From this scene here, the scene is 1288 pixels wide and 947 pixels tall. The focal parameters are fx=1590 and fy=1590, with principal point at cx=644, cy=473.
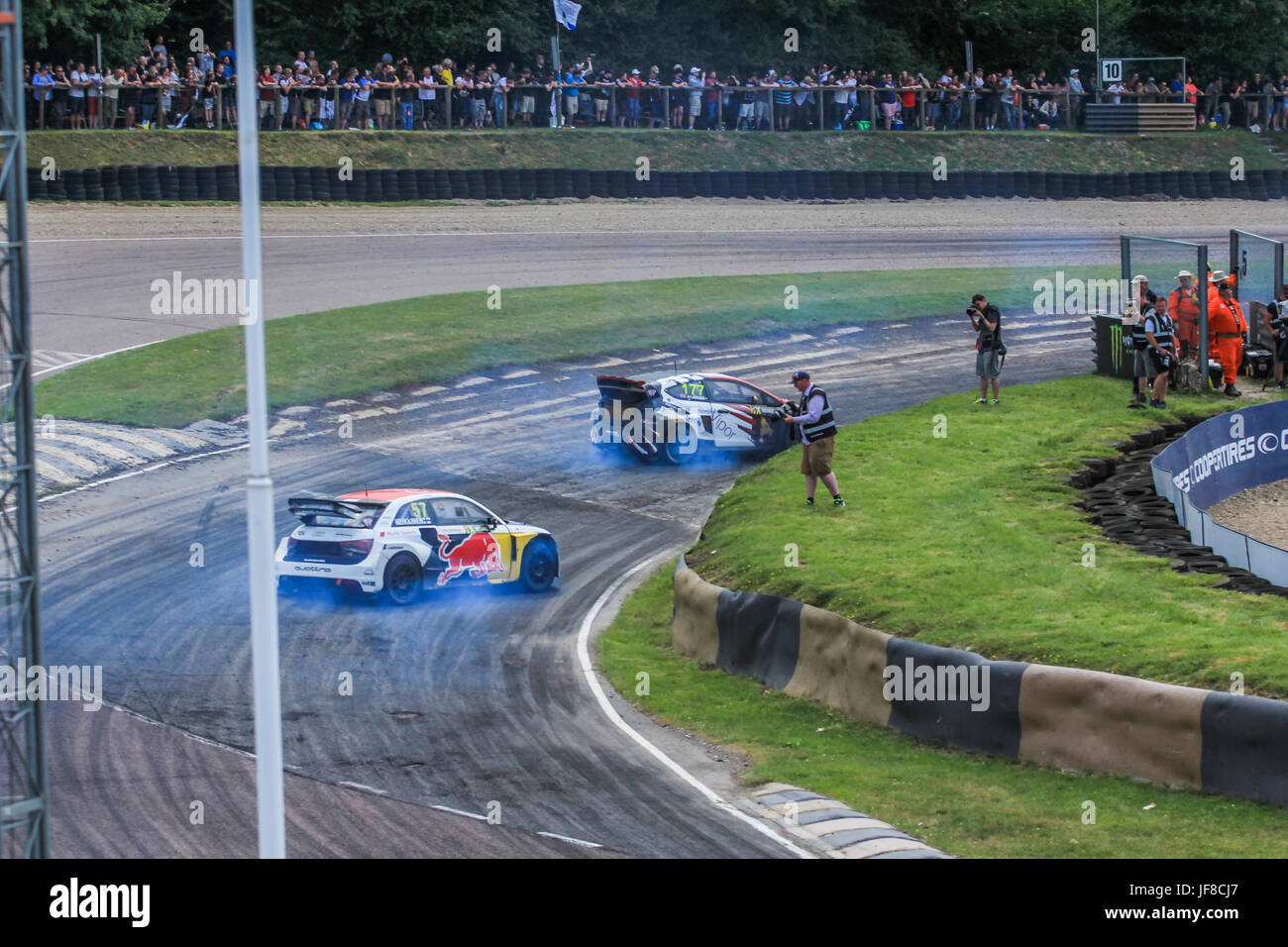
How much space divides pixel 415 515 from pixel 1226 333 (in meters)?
16.0

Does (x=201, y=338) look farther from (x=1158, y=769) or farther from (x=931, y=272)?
(x=1158, y=769)

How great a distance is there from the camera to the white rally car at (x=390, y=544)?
1772 centimetres

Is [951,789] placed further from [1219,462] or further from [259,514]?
[1219,462]

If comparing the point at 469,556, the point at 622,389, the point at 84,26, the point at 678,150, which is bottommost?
the point at 469,556

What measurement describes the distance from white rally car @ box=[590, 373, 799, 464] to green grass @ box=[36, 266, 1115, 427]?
5434 mm

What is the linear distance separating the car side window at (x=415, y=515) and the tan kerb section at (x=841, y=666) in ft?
16.1

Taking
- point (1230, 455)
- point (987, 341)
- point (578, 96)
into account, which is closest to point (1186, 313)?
point (987, 341)

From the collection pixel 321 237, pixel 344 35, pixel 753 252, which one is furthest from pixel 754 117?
pixel 321 237

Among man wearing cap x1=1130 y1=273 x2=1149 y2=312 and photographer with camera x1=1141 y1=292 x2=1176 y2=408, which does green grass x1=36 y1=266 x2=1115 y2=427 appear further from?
photographer with camera x1=1141 y1=292 x2=1176 y2=408

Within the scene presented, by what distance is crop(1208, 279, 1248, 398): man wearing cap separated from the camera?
27.5 m

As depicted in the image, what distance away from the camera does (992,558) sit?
1766cm

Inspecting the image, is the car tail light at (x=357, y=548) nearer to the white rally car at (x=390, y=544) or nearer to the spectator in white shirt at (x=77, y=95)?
the white rally car at (x=390, y=544)

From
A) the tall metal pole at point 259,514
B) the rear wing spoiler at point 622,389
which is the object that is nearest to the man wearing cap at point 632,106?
the rear wing spoiler at point 622,389
